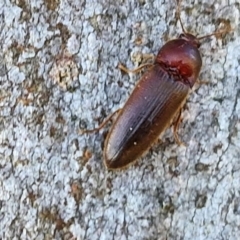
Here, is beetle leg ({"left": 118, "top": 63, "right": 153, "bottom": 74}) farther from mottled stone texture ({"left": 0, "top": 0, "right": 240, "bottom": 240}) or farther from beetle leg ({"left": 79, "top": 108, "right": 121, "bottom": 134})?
beetle leg ({"left": 79, "top": 108, "right": 121, "bottom": 134})

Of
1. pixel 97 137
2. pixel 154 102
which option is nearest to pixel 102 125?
pixel 97 137

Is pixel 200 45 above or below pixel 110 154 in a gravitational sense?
above

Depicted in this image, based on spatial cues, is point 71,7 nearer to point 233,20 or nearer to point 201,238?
point 233,20

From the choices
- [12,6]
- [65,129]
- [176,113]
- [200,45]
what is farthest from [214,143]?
[12,6]

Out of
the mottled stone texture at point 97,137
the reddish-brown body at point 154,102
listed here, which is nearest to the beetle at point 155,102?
the reddish-brown body at point 154,102

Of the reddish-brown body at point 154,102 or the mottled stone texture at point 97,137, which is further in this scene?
the mottled stone texture at point 97,137

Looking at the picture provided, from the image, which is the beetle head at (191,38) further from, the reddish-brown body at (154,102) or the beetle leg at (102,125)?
the beetle leg at (102,125)

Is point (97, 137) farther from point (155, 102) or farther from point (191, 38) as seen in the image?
point (191, 38)
